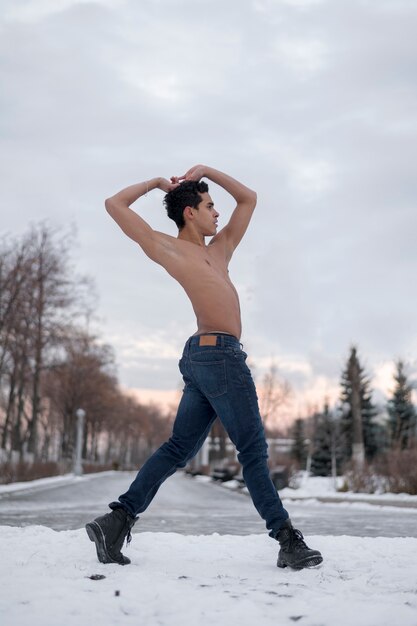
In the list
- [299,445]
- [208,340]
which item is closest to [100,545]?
[208,340]

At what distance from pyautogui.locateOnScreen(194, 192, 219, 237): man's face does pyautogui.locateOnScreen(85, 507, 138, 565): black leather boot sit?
163 cm

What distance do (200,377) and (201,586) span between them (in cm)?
104

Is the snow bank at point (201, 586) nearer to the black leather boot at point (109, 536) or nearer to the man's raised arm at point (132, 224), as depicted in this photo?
the black leather boot at point (109, 536)

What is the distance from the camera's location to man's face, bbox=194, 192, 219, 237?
3.94 metres

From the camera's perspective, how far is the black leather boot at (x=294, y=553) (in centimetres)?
319

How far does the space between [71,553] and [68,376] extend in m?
35.3

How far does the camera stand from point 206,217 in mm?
3943

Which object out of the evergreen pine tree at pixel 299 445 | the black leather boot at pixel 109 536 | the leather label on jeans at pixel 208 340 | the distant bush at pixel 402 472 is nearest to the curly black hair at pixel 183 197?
the leather label on jeans at pixel 208 340

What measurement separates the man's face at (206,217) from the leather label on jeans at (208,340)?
29.3 inches

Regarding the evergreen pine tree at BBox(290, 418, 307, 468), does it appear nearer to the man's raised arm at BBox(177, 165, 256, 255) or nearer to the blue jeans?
the man's raised arm at BBox(177, 165, 256, 255)

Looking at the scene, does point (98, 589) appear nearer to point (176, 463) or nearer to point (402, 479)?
point (176, 463)

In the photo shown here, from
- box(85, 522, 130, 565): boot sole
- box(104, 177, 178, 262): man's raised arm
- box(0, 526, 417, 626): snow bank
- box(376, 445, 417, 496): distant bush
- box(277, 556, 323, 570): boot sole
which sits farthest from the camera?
box(376, 445, 417, 496): distant bush

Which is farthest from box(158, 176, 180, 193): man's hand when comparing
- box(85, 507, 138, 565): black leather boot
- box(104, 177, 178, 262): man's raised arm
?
box(85, 507, 138, 565): black leather boot

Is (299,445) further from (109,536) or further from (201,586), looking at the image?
(201,586)
